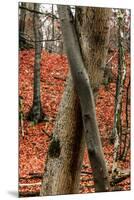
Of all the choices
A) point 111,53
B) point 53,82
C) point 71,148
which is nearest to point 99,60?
point 111,53

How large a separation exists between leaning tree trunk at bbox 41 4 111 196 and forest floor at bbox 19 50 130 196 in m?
0.05

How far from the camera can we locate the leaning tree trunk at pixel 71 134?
3.76m

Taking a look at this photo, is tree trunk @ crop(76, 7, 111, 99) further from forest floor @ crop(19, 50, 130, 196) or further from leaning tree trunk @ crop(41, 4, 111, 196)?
forest floor @ crop(19, 50, 130, 196)

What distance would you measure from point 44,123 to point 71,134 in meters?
0.23

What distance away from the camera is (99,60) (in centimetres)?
387

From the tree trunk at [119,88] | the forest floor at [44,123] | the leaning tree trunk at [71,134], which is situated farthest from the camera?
the tree trunk at [119,88]

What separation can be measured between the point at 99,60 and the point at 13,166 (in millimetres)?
975

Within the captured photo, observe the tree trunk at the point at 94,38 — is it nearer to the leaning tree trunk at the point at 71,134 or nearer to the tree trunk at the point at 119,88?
the leaning tree trunk at the point at 71,134

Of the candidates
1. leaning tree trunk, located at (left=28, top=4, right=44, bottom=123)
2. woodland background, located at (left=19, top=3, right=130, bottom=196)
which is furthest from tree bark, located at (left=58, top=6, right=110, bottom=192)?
leaning tree trunk, located at (left=28, top=4, right=44, bottom=123)

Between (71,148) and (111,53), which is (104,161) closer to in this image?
(71,148)

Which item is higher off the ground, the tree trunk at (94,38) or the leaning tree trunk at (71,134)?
the tree trunk at (94,38)

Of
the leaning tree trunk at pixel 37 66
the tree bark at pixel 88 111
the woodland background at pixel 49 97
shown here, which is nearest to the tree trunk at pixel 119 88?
the woodland background at pixel 49 97

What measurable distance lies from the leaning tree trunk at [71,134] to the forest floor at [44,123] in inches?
1.9

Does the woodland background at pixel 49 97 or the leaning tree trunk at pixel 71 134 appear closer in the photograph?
the woodland background at pixel 49 97
